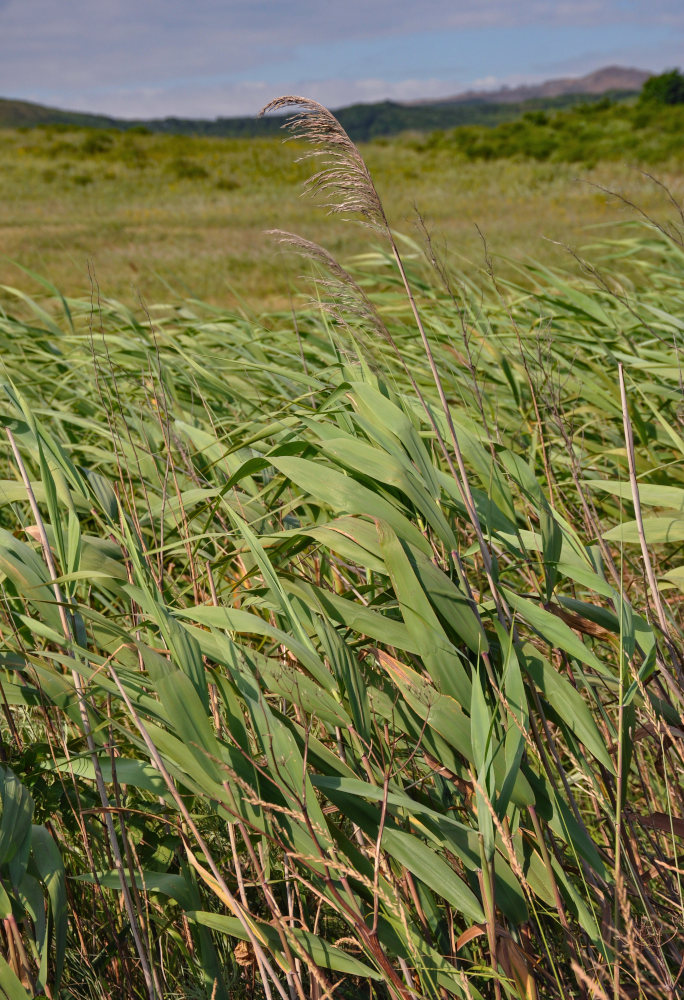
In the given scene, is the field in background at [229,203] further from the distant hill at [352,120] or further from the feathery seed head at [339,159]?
the distant hill at [352,120]

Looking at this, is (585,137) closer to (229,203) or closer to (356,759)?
(229,203)

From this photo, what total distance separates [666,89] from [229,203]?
2123 centimetres

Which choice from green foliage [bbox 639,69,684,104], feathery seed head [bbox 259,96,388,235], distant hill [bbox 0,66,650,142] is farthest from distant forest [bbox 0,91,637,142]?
feathery seed head [bbox 259,96,388,235]

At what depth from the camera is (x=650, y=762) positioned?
1.56m

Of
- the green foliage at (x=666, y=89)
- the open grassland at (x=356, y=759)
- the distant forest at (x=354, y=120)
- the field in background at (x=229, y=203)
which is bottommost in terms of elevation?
the open grassland at (x=356, y=759)

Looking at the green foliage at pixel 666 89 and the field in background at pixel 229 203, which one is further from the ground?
the green foliage at pixel 666 89

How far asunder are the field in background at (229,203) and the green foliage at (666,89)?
6.64 meters

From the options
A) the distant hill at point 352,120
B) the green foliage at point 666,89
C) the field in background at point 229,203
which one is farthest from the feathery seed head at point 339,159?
the distant hill at point 352,120

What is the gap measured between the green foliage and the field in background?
6.64 meters

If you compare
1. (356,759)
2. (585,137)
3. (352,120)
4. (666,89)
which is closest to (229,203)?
(585,137)

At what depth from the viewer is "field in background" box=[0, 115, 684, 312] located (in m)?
11.3

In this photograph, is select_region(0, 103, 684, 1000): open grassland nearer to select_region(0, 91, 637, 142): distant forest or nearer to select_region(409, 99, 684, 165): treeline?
select_region(409, 99, 684, 165): treeline

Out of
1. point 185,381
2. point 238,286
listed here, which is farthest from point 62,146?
point 185,381

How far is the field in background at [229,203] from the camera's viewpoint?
1130 centimetres
